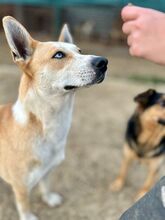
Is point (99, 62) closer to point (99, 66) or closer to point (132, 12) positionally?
point (99, 66)

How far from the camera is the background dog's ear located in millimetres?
3106

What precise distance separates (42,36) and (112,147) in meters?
3.87

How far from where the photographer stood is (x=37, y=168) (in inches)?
104

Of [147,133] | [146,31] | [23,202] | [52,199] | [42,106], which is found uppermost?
[146,31]

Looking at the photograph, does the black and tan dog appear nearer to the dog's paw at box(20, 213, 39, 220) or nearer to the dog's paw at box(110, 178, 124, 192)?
the dog's paw at box(110, 178, 124, 192)

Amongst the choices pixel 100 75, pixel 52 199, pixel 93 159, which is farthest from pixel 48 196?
pixel 100 75

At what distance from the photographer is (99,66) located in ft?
7.35

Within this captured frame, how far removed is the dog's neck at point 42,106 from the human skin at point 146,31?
0.76 m

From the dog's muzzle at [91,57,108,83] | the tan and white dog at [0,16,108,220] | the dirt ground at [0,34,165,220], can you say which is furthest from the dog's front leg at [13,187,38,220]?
the dog's muzzle at [91,57,108,83]

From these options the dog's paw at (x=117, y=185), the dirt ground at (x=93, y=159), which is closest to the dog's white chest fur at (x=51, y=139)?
the dirt ground at (x=93, y=159)

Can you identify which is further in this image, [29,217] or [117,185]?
[117,185]

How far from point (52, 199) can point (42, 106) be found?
1.14m

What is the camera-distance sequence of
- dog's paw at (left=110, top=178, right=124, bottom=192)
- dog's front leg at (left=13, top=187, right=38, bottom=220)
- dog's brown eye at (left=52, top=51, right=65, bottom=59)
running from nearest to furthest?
1. dog's brown eye at (left=52, top=51, right=65, bottom=59)
2. dog's front leg at (left=13, top=187, right=38, bottom=220)
3. dog's paw at (left=110, top=178, right=124, bottom=192)

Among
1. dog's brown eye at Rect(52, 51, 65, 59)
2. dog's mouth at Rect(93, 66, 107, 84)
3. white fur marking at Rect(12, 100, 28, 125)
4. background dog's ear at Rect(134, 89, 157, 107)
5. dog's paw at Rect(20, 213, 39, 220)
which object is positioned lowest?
dog's paw at Rect(20, 213, 39, 220)
